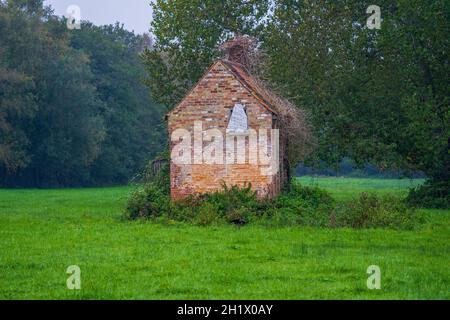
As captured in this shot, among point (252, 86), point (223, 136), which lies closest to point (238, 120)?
point (223, 136)

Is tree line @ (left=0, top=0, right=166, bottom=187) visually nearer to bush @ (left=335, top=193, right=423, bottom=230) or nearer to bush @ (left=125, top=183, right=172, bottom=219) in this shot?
bush @ (left=125, top=183, right=172, bottom=219)

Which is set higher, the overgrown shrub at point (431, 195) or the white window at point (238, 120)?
the white window at point (238, 120)

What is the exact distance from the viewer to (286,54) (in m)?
42.1

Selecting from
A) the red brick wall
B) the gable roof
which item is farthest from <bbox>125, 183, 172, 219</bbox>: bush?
the gable roof

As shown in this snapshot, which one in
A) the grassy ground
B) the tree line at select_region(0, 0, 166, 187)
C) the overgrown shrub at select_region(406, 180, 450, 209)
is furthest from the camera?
the tree line at select_region(0, 0, 166, 187)

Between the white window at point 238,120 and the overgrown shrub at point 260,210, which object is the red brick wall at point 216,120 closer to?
the white window at point 238,120

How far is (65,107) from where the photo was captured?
7088cm

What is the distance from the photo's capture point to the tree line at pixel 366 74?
38.5 meters

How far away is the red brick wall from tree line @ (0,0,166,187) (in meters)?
31.7

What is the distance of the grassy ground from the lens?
46.2 feet

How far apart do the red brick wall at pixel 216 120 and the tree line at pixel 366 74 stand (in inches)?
275

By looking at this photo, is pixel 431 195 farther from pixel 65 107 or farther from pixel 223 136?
pixel 65 107

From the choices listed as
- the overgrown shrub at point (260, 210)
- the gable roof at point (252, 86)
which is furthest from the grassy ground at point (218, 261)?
the gable roof at point (252, 86)

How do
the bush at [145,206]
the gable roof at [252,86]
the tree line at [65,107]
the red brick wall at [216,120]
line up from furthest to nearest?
the tree line at [65,107], the gable roof at [252,86], the red brick wall at [216,120], the bush at [145,206]
